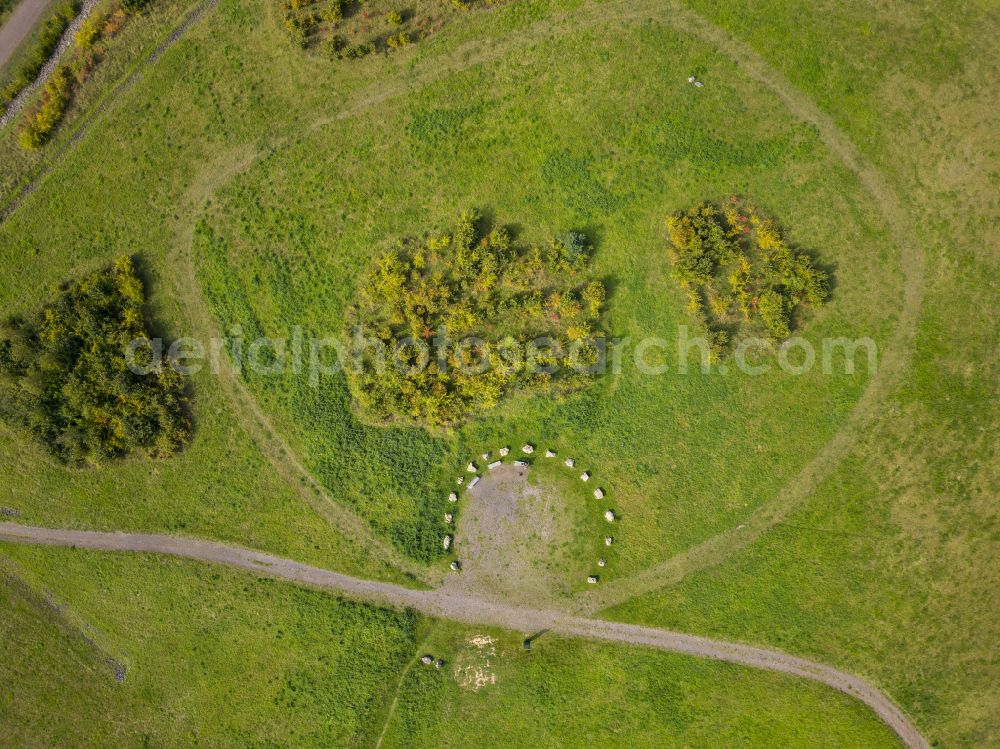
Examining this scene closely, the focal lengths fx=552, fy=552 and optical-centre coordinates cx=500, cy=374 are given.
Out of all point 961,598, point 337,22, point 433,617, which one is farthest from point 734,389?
point 337,22

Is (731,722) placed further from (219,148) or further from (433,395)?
(219,148)

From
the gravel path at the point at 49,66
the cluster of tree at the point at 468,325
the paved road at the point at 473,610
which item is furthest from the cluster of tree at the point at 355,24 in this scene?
the paved road at the point at 473,610

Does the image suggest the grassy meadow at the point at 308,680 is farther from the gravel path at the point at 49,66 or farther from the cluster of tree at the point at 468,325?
the gravel path at the point at 49,66

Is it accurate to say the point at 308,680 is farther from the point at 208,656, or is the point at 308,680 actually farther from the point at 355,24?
the point at 355,24

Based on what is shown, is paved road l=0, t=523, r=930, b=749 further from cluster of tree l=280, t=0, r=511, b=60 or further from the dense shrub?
cluster of tree l=280, t=0, r=511, b=60

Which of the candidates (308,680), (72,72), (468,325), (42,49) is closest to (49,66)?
(42,49)

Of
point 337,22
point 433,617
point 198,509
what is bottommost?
point 433,617
